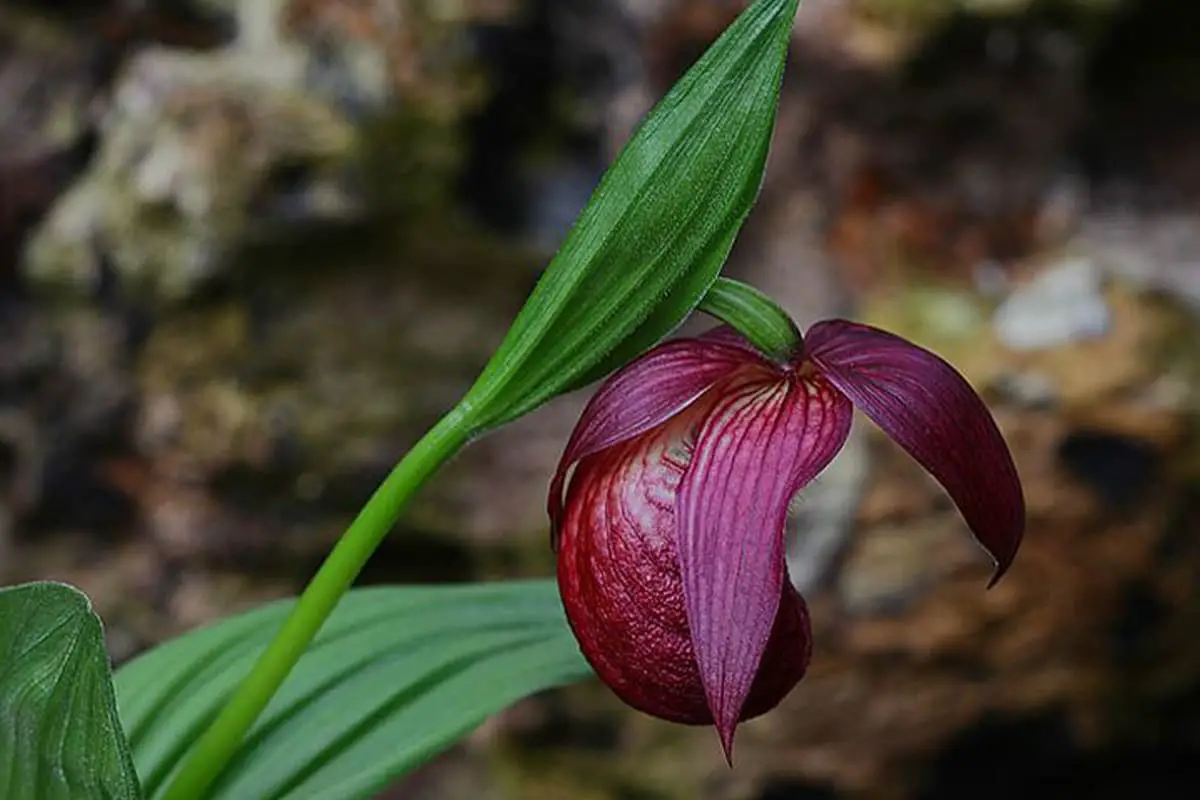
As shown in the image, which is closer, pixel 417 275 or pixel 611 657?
pixel 611 657

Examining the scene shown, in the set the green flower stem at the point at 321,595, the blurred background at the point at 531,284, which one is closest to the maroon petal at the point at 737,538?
the green flower stem at the point at 321,595

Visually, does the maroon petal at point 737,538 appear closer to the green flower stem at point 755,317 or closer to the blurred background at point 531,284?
the green flower stem at point 755,317

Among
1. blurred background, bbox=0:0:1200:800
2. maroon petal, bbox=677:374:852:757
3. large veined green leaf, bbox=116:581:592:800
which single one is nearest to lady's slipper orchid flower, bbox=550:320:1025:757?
maroon petal, bbox=677:374:852:757

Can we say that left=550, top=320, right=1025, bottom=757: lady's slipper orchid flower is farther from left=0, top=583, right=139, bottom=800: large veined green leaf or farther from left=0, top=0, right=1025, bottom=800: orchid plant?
left=0, top=583, right=139, bottom=800: large veined green leaf

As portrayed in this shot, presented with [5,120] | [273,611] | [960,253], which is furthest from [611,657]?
[5,120]

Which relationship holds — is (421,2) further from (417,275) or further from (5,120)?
(5,120)

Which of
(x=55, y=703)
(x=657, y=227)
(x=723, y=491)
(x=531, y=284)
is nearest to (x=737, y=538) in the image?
(x=723, y=491)

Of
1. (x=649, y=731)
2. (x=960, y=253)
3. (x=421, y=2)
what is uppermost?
(x=421, y=2)
